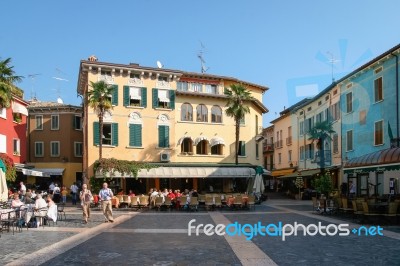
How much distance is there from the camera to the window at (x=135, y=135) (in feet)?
113

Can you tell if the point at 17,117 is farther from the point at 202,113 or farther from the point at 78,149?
the point at 202,113

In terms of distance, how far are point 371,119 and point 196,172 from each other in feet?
45.3

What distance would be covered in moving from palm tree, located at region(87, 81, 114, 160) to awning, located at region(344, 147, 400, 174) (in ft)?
58.7

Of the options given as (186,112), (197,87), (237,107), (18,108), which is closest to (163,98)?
(186,112)

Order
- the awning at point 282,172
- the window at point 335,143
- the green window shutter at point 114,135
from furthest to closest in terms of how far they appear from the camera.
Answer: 1. the awning at point 282,172
2. the window at point 335,143
3. the green window shutter at point 114,135

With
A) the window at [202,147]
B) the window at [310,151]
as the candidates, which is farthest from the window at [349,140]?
the window at [202,147]

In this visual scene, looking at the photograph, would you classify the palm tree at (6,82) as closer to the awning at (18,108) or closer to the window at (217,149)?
the awning at (18,108)

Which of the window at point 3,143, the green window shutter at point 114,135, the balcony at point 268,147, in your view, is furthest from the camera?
the balcony at point 268,147

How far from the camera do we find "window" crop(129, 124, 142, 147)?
34469 millimetres

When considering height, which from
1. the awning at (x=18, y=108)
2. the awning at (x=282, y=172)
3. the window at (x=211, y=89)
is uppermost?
the window at (x=211, y=89)

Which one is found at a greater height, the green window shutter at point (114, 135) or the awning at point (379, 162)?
the green window shutter at point (114, 135)

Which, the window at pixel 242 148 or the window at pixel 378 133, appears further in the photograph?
the window at pixel 242 148

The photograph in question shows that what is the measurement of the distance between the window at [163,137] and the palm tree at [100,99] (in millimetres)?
5284

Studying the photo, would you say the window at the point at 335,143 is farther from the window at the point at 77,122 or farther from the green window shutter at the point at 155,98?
the window at the point at 77,122
